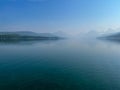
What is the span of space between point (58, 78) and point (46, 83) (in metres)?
2.10

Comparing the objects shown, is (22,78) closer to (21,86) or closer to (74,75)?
(21,86)

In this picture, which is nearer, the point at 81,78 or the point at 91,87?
the point at 91,87

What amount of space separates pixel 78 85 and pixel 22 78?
18.7ft

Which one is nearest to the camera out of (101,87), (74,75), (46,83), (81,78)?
(101,87)

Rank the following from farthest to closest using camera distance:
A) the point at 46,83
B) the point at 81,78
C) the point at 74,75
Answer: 1. the point at 74,75
2. the point at 81,78
3. the point at 46,83

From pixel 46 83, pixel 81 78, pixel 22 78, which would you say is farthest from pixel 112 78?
pixel 22 78

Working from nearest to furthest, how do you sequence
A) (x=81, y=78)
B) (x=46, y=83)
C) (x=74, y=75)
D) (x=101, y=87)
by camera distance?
(x=101, y=87), (x=46, y=83), (x=81, y=78), (x=74, y=75)

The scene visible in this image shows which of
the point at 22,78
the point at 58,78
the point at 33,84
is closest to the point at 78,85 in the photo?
the point at 58,78

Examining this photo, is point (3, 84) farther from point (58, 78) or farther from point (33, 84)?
point (58, 78)

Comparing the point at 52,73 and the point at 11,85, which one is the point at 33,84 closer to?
the point at 11,85

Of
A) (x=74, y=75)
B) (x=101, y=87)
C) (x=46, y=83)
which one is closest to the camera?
(x=101, y=87)

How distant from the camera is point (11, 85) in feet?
51.5

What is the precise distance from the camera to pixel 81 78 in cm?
1812

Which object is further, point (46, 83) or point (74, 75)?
point (74, 75)
